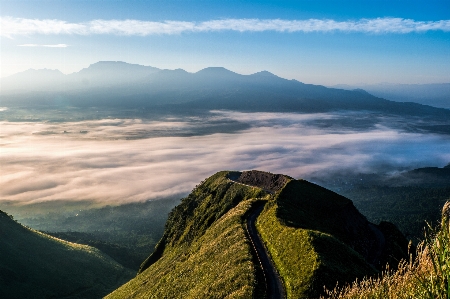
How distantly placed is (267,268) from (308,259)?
264 inches

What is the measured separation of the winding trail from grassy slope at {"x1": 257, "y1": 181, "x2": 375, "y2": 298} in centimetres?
90

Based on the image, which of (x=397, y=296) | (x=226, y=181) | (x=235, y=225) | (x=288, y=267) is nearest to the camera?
(x=397, y=296)

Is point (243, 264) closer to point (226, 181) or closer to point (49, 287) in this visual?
point (226, 181)

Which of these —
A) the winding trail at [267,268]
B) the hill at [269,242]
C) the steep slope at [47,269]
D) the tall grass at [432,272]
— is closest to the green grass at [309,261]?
the hill at [269,242]

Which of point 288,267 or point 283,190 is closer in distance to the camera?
point 288,267

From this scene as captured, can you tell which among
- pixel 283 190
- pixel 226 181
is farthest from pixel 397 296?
pixel 226 181

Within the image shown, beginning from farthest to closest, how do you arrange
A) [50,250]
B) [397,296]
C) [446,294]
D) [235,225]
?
[50,250]
[235,225]
[397,296]
[446,294]

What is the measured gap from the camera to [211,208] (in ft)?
386

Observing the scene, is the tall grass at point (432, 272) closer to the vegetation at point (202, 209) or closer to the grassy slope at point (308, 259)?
the grassy slope at point (308, 259)

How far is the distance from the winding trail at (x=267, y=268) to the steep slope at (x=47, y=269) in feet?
388

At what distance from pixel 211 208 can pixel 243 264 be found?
6669 cm

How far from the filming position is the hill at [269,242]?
46.1 metres

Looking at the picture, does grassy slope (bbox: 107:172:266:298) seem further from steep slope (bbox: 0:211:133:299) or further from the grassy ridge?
steep slope (bbox: 0:211:133:299)

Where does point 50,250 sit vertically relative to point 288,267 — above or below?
below
